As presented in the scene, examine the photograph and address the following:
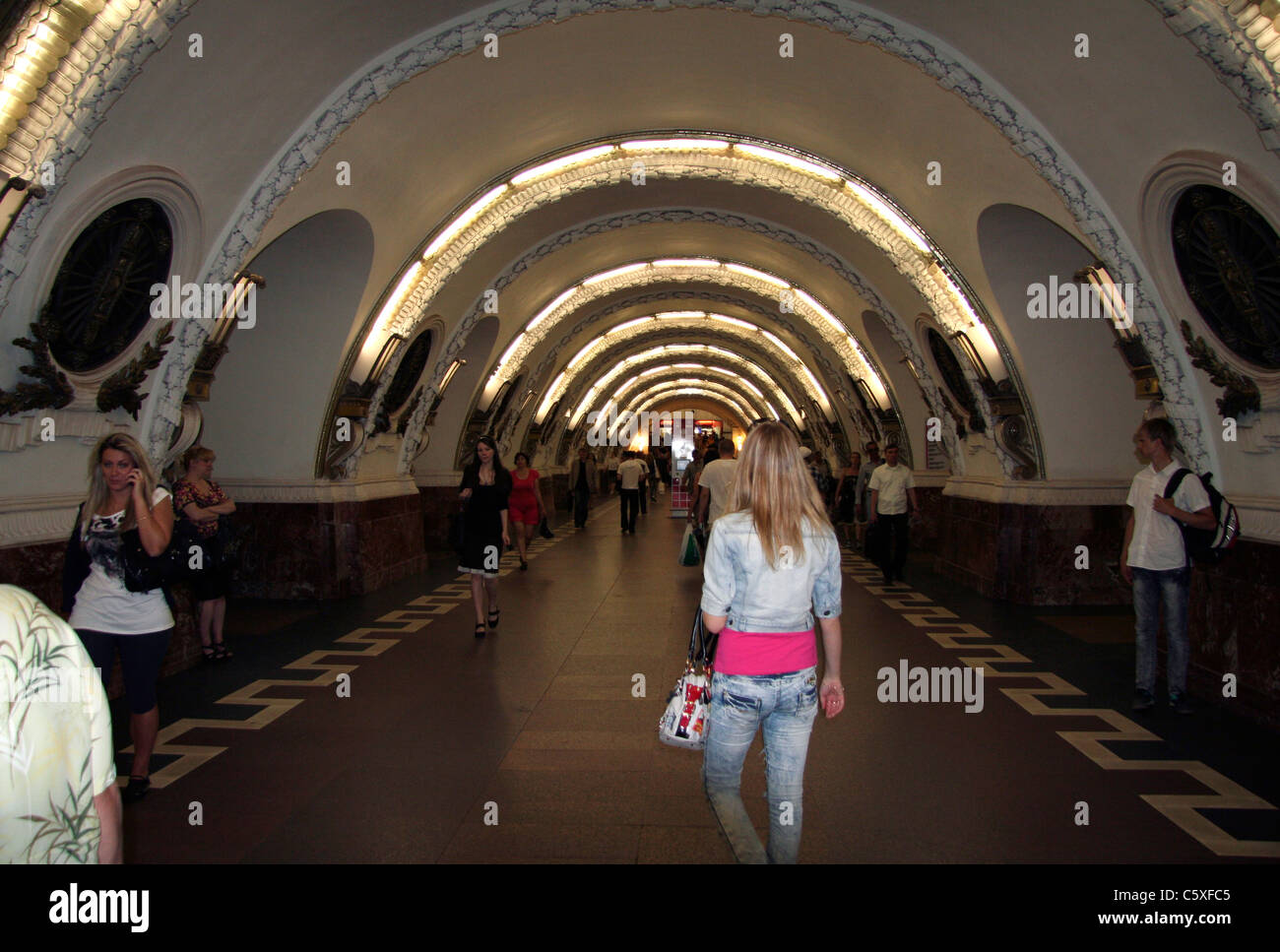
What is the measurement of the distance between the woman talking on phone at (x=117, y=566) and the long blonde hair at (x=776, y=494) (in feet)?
7.92

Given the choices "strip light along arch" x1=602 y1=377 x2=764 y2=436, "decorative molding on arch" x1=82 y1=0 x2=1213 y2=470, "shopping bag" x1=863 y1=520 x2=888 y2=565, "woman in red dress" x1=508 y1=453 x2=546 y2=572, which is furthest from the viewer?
"strip light along arch" x1=602 y1=377 x2=764 y2=436

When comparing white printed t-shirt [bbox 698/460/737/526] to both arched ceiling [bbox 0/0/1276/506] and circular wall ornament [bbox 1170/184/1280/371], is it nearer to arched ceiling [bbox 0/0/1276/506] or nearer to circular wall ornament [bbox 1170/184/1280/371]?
arched ceiling [bbox 0/0/1276/506]

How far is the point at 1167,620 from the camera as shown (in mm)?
5137

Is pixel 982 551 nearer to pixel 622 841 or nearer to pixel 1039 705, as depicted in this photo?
pixel 1039 705

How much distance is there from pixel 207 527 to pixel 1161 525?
588cm

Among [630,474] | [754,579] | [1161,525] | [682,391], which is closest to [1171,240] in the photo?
[1161,525]

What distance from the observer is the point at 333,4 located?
5414mm

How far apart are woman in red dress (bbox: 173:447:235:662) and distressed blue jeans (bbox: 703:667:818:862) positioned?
14.4ft

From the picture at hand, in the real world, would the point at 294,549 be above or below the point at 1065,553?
above

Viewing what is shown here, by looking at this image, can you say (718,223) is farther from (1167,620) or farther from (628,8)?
(1167,620)

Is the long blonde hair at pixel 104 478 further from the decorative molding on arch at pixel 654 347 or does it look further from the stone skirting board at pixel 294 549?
the decorative molding on arch at pixel 654 347

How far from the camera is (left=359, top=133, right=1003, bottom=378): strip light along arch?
30.5 feet

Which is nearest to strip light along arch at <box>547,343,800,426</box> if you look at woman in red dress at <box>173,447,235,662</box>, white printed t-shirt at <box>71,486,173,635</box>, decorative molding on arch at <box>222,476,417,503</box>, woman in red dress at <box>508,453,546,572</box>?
woman in red dress at <box>508,453,546,572</box>
